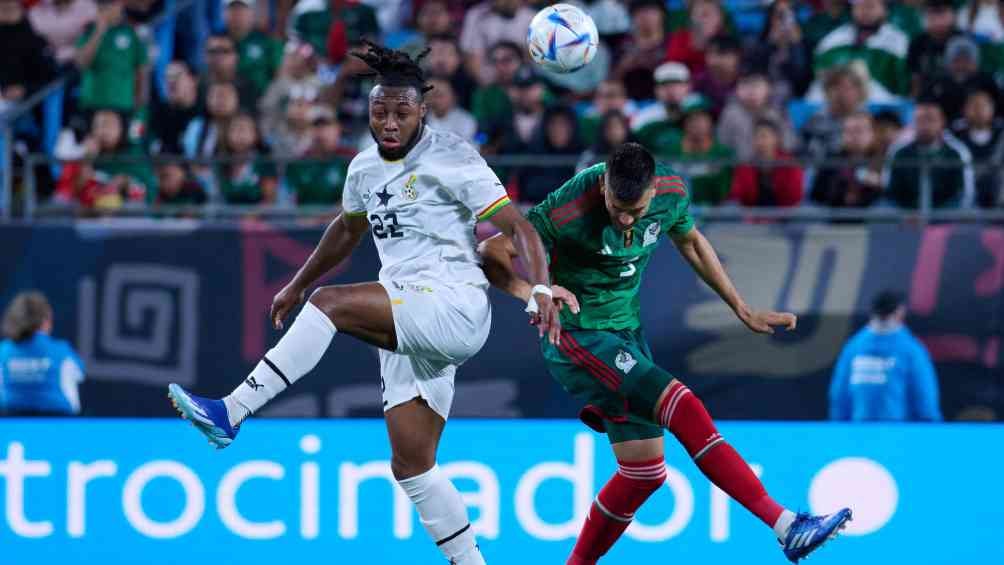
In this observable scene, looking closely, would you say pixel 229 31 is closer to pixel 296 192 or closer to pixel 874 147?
pixel 296 192

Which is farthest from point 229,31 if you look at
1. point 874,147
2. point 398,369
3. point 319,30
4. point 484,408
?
point 398,369

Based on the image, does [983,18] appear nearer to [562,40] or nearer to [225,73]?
[225,73]

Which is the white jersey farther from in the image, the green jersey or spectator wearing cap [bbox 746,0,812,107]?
spectator wearing cap [bbox 746,0,812,107]

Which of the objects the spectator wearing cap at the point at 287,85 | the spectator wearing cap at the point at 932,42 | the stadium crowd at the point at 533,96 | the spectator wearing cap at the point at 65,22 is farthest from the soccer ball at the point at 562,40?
the spectator wearing cap at the point at 65,22

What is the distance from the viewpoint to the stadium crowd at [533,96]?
10891 millimetres

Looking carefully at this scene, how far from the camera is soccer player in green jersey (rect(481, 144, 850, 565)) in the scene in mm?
6266

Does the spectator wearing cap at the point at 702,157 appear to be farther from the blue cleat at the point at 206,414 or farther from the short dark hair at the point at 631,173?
the blue cleat at the point at 206,414

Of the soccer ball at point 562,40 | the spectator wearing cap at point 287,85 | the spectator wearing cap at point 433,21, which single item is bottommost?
the spectator wearing cap at point 287,85

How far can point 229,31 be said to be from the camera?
42.5 feet

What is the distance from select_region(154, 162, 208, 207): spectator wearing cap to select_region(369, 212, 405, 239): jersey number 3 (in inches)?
209

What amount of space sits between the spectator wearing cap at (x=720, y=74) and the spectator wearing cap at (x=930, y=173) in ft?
4.91

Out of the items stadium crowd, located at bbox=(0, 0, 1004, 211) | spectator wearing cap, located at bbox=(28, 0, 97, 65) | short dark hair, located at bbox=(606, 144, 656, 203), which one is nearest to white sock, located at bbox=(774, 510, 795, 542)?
short dark hair, located at bbox=(606, 144, 656, 203)

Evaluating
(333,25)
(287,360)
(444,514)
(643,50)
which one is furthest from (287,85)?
(287,360)

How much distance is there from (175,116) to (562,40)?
608cm
